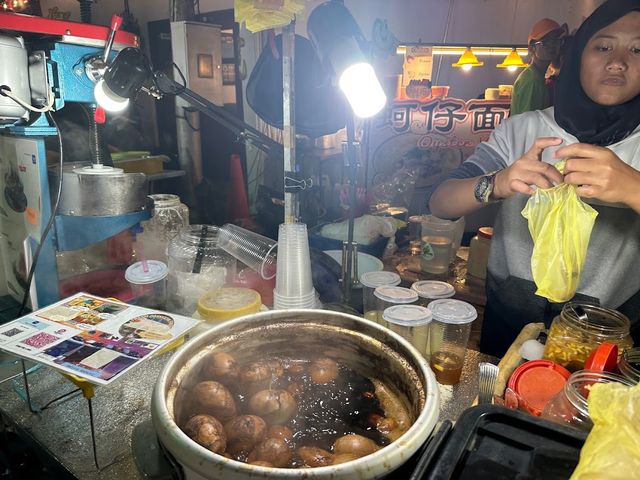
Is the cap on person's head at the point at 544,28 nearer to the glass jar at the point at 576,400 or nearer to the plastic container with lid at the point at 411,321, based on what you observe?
the plastic container with lid at the point at 411,321

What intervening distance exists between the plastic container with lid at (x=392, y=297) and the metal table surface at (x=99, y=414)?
337 mm

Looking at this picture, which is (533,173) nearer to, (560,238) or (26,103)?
(560,238)

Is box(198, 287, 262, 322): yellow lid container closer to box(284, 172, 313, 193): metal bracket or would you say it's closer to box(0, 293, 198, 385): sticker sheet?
box(0, 293, 198, 385): sticker sheet

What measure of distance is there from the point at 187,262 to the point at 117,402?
0.76 meters

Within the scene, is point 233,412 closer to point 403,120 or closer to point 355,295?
point 355,295

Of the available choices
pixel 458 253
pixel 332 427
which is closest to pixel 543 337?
pixel 332 427

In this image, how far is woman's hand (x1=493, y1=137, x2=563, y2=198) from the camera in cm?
150

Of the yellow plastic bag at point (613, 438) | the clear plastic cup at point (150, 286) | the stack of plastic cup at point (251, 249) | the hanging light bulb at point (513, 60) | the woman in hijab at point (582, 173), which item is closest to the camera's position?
the yellow plastic bag at point (613, 438)

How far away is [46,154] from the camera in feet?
5.89

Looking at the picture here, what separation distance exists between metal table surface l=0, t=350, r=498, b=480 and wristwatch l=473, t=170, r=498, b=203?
2.32 ft

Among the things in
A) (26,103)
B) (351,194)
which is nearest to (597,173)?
(351,194)

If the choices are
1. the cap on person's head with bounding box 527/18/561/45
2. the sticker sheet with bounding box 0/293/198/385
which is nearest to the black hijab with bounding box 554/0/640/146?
the sticker sheet with bounding box 0/293/198/385

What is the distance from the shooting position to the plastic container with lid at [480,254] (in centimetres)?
315

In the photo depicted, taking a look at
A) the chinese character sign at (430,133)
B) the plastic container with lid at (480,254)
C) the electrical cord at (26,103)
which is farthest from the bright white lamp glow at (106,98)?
the chinese character sign at (430,133)
